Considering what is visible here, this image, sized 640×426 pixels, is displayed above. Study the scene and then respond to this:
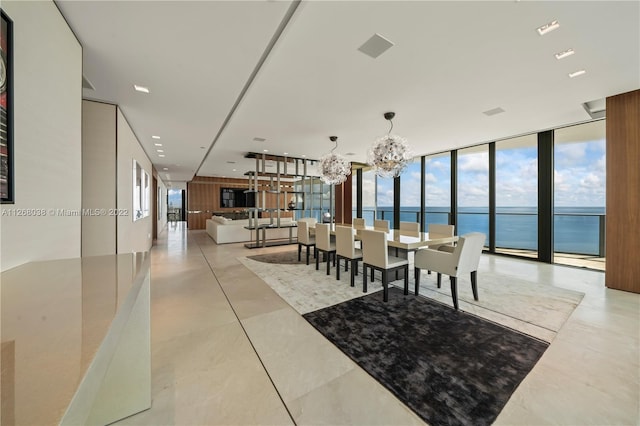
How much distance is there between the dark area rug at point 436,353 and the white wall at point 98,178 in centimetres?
310

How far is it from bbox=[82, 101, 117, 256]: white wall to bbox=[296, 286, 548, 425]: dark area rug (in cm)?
310

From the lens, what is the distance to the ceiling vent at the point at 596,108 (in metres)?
3.80

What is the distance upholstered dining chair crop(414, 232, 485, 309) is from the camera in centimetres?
287

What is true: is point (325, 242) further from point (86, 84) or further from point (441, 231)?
point (86, 84)

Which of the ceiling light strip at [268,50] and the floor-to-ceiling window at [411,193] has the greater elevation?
the ceiling light strip at [268,50]

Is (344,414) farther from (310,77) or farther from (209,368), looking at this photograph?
(310,77)

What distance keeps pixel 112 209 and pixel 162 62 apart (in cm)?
220

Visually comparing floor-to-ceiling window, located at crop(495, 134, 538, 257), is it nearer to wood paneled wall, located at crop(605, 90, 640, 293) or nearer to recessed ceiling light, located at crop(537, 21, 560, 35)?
wood paneled wall, located at crop(605, 90, 640, 293)

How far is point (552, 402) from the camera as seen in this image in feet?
5.01

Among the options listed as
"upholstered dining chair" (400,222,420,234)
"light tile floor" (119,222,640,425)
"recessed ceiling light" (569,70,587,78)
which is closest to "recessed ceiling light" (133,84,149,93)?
"light tile floor" (119,222,640,425)

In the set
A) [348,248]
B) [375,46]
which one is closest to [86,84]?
[375,46]

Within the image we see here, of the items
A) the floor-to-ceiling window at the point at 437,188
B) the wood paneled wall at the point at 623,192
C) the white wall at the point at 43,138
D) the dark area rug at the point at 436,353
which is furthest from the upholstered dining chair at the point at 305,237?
the wood paneled wall at the point at 623,192

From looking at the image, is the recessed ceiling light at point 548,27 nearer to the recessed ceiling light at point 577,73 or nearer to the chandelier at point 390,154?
the recessed ceiling light at point 577,73

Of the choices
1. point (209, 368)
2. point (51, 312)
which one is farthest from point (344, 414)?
point (51, 312)
